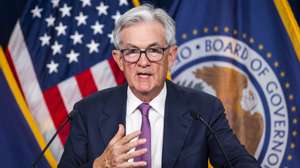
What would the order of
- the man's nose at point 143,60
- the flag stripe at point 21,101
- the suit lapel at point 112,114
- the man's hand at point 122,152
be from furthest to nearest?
the flag stripe at point 21,101, the suit lapel at point 112,114, the man's nose at point 143,60, the man's hand at point 122,152

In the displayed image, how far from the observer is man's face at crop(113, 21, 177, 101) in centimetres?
202

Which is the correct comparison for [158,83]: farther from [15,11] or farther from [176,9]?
[15,11]

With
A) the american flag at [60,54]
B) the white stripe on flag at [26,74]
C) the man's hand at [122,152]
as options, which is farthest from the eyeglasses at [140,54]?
the white stripe on flag at [26,74]

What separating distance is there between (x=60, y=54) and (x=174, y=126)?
1455mm

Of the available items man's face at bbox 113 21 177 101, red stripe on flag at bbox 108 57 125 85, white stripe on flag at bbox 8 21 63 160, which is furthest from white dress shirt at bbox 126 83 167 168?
white stripe on flag at bbox 8 21 63 160

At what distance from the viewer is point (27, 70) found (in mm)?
3396

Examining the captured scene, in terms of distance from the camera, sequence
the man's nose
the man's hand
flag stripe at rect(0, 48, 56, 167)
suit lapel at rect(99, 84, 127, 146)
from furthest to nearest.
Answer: flag stripe at rect(0, 48, 56, 167)
suit lapel at rect(99, 84, 127, 146)
the man's nose
the man's hand

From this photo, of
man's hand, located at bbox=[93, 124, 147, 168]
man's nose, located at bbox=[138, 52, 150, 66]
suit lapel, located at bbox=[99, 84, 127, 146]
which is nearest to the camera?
man's hand, located at bbox=[93, 124, 147, 168]

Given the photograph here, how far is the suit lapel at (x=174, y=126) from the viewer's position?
6.84 ft

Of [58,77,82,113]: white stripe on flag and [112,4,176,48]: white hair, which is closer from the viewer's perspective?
[112,4,176,48]: white hair

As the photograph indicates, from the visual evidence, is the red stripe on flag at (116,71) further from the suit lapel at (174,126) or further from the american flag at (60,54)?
the suit lapel at (174,126)

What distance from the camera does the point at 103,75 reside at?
344 centimetres

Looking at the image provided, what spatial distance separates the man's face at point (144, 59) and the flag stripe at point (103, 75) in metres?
1.33

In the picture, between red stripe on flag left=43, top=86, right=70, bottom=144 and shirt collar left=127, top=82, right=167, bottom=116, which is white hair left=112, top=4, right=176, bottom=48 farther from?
red stripe on flag left=43, top=86, right=70, bottom=144
